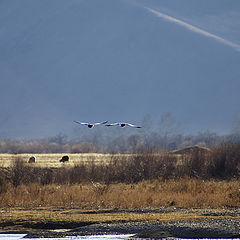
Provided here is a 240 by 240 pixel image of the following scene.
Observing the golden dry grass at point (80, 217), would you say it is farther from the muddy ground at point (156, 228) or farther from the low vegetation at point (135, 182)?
the low vegetation at point (135, 182)

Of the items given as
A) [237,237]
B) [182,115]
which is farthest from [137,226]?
[182,115]

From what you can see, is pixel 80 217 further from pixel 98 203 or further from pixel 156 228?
pixel 98 203

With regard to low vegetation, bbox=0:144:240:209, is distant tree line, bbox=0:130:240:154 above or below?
above

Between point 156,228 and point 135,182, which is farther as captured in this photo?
point 135,182

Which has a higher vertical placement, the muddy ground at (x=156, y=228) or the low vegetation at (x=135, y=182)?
the low vegetation at (x=135, y=182)

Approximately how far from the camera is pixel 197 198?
33406 mm

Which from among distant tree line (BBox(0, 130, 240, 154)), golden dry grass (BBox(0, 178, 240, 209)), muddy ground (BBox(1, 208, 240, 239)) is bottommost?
muddy ground (BBox(1, 208, 240, 239))

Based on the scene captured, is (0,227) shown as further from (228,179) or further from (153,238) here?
(228,179)

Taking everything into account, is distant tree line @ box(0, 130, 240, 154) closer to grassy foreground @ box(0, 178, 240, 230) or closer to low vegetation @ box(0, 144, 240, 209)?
low vegetation @ box(0, 144, 240, 209)

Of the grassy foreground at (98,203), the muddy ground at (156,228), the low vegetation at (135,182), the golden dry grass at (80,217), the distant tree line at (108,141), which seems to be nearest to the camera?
the muddy ground at (156,228)

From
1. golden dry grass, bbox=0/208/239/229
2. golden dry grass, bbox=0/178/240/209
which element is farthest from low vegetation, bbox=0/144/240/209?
golden dry grass, bbox=0/208/239/229

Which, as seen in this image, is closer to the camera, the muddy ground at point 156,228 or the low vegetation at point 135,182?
the muddy ground at point 156,228

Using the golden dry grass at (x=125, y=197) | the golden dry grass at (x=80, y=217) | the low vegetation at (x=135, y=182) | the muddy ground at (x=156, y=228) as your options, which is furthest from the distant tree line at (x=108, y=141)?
the muddy ground at (x=156, y=228)

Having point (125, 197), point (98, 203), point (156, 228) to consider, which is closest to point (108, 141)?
point (125, 197)
